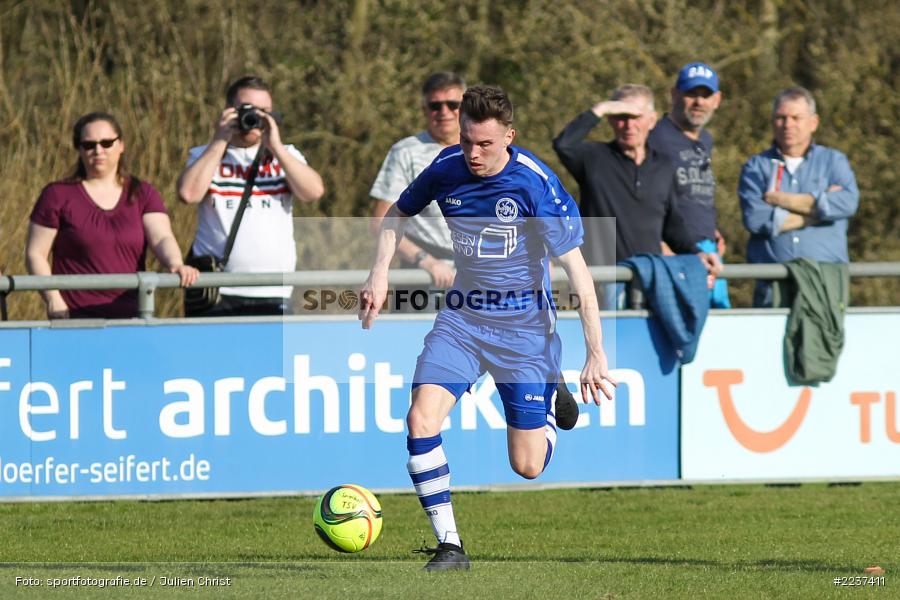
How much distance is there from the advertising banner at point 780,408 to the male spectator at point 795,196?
2.02 feet

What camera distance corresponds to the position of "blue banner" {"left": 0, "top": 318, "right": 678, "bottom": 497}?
31.6 feet

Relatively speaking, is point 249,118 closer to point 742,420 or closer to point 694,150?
point 694,150

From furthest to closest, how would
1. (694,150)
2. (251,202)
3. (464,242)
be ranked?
(694,150), (251,202), (464,242)

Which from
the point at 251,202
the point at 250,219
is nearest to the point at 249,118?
the point at 251,202

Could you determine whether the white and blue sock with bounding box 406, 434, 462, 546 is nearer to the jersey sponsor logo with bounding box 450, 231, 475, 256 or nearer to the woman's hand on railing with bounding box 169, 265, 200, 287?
the jersey sponsor logo with bounding box 450, 231, 475, 256

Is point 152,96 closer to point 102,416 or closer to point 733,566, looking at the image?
point 102,416

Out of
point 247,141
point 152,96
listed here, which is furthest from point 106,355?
point 152,96

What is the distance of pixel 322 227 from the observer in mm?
17078

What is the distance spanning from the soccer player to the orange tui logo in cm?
288

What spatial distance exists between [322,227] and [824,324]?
7.63 m

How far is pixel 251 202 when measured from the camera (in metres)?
10.2

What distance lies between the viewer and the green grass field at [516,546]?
6.70 metres

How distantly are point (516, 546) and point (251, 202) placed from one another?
306 centimetres

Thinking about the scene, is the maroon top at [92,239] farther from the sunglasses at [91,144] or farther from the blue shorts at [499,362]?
the blue shorts at [499,362]
